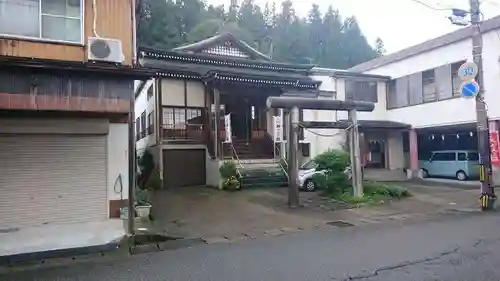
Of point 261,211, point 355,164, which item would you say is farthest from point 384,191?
point 261,211

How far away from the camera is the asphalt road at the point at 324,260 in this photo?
587 centimetres

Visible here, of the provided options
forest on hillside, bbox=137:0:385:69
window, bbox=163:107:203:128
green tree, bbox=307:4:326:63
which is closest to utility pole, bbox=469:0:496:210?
window, bbox=163:107:203:128

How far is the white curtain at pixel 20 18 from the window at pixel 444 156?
2232 centimetres

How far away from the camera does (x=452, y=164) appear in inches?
917

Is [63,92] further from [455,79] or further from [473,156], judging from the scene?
[473,156]

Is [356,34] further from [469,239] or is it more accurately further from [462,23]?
[469,239]

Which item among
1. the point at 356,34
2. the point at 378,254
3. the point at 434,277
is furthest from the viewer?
the point at 356,34

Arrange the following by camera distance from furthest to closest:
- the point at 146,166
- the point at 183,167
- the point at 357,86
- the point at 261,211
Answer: the point at 357,86 → the point at 146,166 → the point at 183,167 → the point at 261,211

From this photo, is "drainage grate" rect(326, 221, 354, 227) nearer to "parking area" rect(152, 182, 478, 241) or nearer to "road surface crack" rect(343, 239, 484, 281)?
"parking area" rect(152, 182, 478, 241)

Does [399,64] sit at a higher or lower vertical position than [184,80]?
higher

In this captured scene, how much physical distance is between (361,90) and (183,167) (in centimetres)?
1234

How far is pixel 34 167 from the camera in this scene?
10.1 metres

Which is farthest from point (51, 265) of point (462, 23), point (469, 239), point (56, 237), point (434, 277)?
point (462, 23)

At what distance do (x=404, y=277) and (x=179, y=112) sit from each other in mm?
16670
